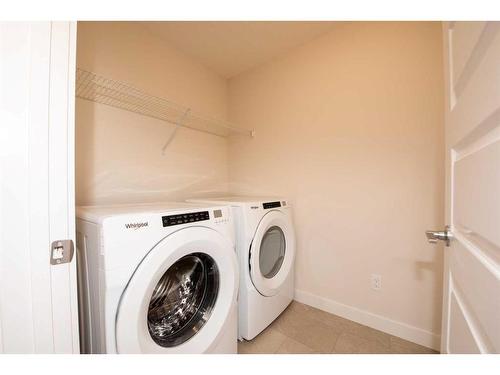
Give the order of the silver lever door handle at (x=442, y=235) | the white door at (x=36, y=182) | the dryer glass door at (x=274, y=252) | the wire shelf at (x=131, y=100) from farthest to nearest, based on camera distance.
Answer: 1. the dryer glass door at (x=274, y=252)
2. the wire shelf at (x=131, y=100)
3. the silver lever door handle at (x=442, y=235)
4. the white door at (x=36, y=182)

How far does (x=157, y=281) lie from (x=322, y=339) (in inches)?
48.8

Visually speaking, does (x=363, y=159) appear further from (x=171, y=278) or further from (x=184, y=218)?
(x=171, y=278)

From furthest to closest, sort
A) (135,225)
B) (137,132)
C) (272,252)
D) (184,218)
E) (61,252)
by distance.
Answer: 1. (272,252)
2. (137,132)
3. (184,218)
4. (135,225)
5. (61,252)

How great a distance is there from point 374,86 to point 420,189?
0.79m

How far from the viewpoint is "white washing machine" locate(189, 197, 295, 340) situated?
49.5 inches

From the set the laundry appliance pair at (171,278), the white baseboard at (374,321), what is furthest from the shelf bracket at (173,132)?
the white baseboard at (374,321)

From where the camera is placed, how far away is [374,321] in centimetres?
143

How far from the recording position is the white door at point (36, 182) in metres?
0.50

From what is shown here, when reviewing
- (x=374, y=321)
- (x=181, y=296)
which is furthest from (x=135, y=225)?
(x=374, y=321)

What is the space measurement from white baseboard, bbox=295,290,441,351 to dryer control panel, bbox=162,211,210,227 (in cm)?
133

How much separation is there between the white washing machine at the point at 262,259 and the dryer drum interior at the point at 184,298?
10.9 inches

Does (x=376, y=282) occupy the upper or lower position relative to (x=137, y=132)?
lower

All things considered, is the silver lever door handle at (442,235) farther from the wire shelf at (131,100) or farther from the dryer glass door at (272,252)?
the wire shelf at (131,100)
